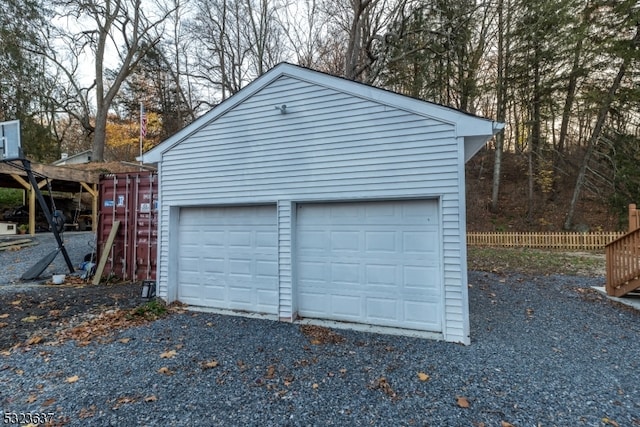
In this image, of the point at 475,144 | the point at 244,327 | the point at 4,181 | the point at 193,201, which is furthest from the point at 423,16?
the point at 4,181

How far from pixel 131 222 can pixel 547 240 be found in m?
14.6

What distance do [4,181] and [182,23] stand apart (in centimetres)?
1263

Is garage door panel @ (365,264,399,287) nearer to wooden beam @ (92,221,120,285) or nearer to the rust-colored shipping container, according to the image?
the rust-colored shipping container

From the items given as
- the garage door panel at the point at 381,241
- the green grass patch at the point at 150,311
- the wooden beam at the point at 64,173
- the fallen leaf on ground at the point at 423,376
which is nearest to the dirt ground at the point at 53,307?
the green grass patch at the point at 150,311

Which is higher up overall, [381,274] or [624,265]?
[381,274]

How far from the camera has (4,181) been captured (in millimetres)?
12164

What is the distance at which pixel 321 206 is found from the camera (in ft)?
15.8

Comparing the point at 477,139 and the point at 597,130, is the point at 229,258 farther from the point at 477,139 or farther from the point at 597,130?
the point at 597,130

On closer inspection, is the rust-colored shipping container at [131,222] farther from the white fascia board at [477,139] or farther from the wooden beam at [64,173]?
the white fascia board at [477,139]

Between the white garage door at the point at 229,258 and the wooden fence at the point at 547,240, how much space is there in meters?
11.2

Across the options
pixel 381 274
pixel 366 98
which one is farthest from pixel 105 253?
pixel 366 98

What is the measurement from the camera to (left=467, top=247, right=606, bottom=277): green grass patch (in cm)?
812

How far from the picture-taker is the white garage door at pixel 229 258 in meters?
5.07

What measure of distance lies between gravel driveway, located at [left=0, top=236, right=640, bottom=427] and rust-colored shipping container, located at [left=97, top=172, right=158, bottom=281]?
290cm
